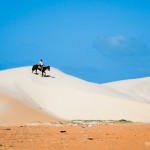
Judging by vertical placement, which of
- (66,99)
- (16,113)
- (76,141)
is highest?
(66,99)

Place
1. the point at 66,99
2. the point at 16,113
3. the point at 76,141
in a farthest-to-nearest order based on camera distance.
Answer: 1. the point at 66,99
2. the point at 16,113
3. the point at 76,141

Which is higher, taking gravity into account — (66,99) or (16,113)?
(66,99)

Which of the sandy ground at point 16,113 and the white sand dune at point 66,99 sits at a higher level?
the white sand dune at point 66,99

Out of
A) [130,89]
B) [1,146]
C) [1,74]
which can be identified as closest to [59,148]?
[1,146]

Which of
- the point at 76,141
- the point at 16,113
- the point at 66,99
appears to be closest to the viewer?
the point at 76,141

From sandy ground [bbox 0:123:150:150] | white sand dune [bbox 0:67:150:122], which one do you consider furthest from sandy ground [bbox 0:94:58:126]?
sandy ground [bbox 0:123:150:150]

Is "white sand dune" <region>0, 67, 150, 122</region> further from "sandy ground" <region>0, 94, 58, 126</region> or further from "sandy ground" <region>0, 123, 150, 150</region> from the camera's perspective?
"sandy ground" <region>0, 123, 150, 150</region>

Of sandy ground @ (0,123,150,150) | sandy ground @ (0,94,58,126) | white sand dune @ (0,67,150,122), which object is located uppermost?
white sand dune @ (0,67,150,122)

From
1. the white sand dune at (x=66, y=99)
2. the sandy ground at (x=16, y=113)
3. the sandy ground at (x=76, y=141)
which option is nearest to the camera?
the sandy ground at (x=76, y=141)

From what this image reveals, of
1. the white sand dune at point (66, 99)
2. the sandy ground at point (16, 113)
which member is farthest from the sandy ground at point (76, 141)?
the white sand dune at point (66, 99)

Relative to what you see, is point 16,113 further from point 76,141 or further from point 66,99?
point 76,141

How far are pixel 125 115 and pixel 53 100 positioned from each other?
19.8 ft

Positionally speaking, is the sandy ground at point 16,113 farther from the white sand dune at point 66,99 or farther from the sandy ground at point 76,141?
the sandy ground at point 76,141

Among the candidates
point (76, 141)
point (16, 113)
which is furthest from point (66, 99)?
point (76, 141)
